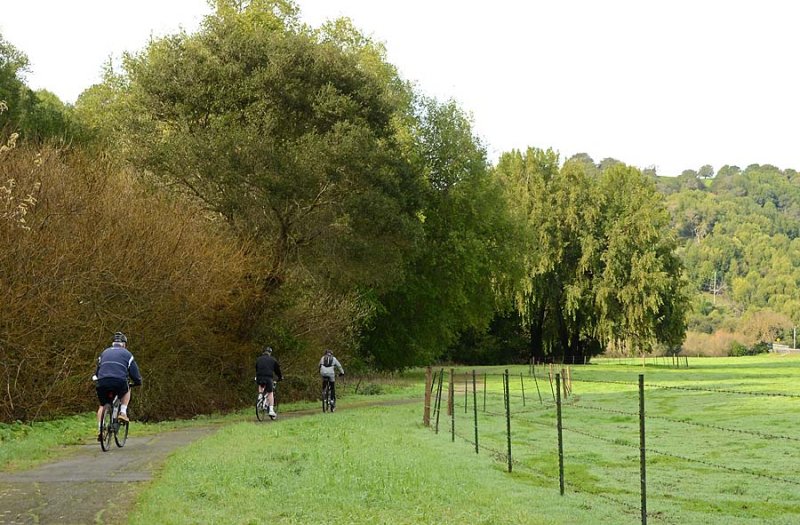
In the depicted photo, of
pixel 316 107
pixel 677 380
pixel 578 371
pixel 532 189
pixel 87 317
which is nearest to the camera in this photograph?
pixel 87 317

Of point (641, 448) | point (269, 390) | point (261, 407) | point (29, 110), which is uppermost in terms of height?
point (29, 110)

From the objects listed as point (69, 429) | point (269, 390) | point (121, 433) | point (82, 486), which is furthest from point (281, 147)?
point (82, 486)

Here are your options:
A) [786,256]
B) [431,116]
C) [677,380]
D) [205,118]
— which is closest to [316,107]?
[205,118]

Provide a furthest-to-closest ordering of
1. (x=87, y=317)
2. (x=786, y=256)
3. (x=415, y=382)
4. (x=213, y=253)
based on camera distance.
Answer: (x=786, y=256), (x=415, y=382), (x=213, y=253), (x=87, y=317)

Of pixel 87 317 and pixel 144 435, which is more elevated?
pixel 87 317

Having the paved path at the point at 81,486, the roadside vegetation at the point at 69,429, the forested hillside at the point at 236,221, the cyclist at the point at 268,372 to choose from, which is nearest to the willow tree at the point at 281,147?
the forested hillside at the point at 236,221

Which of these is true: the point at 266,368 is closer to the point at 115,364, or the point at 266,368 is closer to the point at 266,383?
the point at 266,383

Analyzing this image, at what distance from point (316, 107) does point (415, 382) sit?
20524mm

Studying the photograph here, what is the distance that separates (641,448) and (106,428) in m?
9.78

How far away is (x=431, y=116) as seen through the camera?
163 ft

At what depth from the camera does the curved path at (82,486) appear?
33.0ft

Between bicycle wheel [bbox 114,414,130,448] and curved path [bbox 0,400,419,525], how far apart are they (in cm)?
17

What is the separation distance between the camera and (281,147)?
1234 inches

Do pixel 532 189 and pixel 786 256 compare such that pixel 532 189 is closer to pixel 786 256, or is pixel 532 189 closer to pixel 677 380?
pixel 677 380
